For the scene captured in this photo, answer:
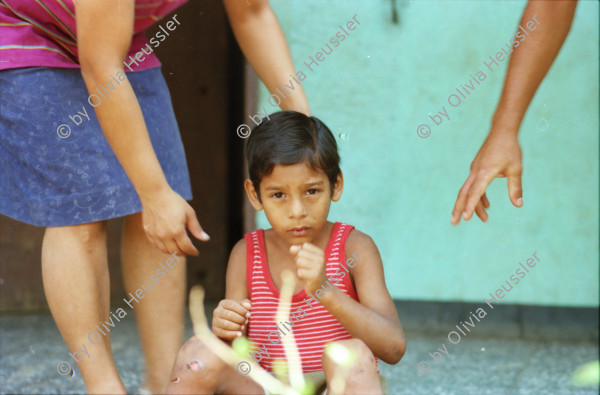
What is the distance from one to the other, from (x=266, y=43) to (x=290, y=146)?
474 mm

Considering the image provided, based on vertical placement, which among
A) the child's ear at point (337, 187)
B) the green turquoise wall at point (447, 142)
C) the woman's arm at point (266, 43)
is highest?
the woman's arm at point (266, 43)

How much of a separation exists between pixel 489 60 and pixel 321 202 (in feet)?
5.91

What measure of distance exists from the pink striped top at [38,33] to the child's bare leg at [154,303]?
1.59 ft

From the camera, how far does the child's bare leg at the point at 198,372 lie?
1669mm

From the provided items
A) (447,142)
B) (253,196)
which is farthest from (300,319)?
(447,142)

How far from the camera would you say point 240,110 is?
423 cm

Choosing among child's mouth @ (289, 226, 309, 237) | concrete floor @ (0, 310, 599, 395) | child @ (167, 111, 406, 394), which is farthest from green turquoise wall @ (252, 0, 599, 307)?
child's mouth @ (289, 226, 309, 237)

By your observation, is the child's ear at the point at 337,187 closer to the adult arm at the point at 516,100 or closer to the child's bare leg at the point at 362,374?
the adult arm at the point at 516,100

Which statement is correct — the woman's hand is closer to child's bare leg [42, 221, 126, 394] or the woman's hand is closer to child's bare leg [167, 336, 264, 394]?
child's bare leg [167, 336, 264, 394]

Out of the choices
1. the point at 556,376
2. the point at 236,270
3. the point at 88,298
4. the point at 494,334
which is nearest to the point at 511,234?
the point at 494,334

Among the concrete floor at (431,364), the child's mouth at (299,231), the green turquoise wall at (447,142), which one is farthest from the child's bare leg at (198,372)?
the green turquoise wall at (447,142)

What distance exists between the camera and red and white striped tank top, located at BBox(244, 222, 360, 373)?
1854mm

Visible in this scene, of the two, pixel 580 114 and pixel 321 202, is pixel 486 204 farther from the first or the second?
pixel 580 114

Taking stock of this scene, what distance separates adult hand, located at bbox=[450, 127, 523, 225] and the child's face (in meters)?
0.32
